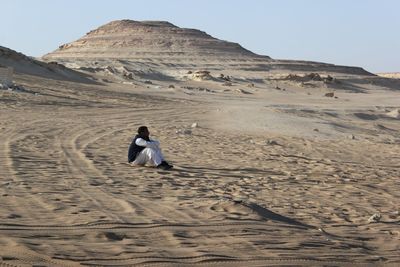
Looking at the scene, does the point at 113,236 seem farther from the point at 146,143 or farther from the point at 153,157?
the point at 146,143

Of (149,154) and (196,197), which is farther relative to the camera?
(149,154)

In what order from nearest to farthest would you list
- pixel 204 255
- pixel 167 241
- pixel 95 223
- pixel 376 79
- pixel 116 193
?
pixel 204 255, pixel 167 241, pixel 95 223, pixel 116 193, pixel 376 79

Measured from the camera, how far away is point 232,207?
7270 mm

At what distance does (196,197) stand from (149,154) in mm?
2479

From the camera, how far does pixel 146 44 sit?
86.6 meters

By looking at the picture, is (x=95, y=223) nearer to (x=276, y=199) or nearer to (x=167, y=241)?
(x=167, y=241)

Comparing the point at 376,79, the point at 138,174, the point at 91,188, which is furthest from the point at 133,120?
the point at 376,79

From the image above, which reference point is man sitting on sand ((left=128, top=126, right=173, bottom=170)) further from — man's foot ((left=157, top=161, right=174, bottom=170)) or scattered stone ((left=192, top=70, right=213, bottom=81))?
scattered stone ((left=192, top=70, right=213, bottom=81))

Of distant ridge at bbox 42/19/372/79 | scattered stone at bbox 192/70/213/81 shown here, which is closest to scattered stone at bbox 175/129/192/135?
scattered stone at bbox 192/70/213/81

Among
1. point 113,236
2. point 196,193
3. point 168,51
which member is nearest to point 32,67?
point 196,193

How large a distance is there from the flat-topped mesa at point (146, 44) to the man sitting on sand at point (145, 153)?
213 feet

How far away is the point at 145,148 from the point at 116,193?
→ 2.58 metres

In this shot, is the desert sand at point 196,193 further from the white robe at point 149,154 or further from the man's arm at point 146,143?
the man's arm at point 146,143

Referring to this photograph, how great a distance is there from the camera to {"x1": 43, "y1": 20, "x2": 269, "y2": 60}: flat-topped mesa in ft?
263
